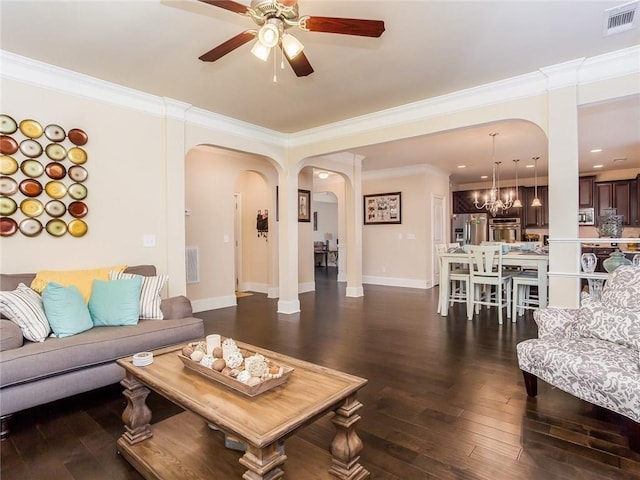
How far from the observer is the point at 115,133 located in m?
3.56

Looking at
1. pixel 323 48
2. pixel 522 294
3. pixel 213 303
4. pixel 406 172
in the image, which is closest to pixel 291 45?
pixel 323 48

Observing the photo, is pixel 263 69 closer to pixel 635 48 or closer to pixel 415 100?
pixel 415 100

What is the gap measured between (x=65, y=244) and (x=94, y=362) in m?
1.41

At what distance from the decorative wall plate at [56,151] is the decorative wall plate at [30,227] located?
0.59 meters

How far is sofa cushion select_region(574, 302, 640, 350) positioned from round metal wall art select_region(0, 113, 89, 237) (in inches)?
166

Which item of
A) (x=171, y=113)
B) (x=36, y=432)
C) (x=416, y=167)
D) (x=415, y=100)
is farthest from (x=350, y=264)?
(x=36, y=432)

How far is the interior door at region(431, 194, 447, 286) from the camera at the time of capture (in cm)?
785

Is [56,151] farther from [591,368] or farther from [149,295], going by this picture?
[591,368]

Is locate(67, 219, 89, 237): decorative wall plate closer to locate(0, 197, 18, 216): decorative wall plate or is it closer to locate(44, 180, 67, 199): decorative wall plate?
locate(44, 180, 67, 199): decorative wall plate

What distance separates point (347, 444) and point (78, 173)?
3.33 meters

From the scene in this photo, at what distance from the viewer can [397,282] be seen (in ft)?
26.1

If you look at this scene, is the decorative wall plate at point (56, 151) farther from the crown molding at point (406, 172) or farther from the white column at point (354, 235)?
the crown molding at point (406, 172)

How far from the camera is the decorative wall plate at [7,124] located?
287 cm

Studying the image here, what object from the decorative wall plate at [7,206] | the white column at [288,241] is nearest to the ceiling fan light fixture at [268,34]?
the decorative wall plate at [7,206]
